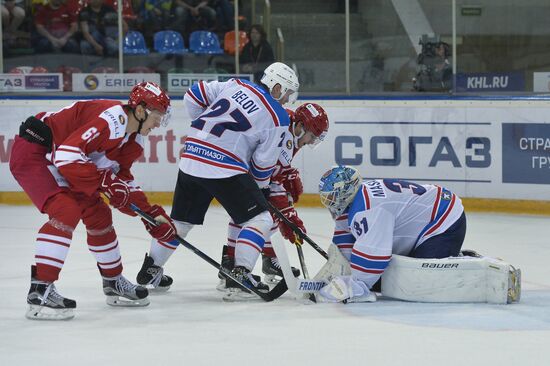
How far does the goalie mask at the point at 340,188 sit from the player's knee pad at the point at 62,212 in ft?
3.31

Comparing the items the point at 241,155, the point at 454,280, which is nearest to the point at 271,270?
the point at 241,155

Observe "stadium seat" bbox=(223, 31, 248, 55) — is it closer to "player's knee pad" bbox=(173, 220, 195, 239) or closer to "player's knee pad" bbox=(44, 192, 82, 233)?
"player's knee pad" bbox=(173, 220, 195, 239)

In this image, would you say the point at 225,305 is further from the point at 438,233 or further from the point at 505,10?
the point at 505,10

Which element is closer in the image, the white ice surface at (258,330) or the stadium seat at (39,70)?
the white ice surface at (258,330)

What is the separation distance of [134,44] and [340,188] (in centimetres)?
476

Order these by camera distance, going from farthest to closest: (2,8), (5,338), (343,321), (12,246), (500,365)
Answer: (2,8), (12,246), (343,321), (5,338), (500,365)

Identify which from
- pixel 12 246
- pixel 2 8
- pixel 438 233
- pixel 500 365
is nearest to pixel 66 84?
pixel 2 8

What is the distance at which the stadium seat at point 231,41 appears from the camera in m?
8.78

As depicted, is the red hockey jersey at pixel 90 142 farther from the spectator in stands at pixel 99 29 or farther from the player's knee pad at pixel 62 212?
the spectator in stands at pixel 99 29

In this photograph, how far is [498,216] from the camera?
7.42 metres

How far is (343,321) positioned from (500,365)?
0.86 m

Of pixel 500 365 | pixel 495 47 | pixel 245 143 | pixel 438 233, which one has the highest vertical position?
pixel 495 47

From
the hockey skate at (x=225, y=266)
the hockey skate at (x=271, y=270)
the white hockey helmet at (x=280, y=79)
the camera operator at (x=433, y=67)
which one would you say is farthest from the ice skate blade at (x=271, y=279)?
the camera operator at (x=433, y=67)

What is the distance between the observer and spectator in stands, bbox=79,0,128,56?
29.0 ft
